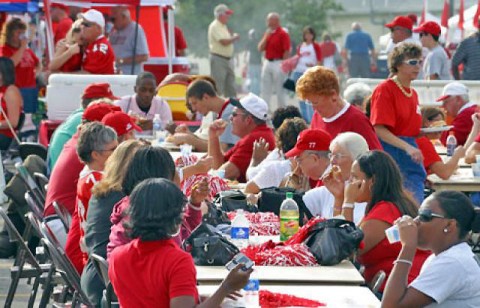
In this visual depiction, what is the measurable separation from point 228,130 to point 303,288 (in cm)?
623

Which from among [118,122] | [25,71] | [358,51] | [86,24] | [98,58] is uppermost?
[118,122]

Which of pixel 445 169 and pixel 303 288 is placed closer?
pixel 303 288

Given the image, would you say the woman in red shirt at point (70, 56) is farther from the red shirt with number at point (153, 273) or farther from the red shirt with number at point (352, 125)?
the red shirt with number at point (153, 273)

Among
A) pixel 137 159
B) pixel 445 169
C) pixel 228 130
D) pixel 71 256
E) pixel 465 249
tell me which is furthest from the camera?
pixel 228 130

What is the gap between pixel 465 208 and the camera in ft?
20.1

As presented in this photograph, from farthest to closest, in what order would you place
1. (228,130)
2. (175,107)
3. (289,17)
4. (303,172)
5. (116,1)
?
(289,17) → (116,1) → (175,107) → (228,130) → (303,172)

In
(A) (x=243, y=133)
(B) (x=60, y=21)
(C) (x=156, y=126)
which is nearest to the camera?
(A) (x=243, y=133)

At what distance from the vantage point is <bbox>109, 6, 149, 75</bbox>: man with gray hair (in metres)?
20.5

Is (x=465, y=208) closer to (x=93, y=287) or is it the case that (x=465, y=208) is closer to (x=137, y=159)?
(x=137, y=159)

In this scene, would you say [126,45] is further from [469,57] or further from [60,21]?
[469,57]

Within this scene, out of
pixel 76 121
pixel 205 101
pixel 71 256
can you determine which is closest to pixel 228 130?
pixel 205 101

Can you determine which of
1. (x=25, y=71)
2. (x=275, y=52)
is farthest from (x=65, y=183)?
(x=275, y=52)

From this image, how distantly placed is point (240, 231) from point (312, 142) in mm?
1411

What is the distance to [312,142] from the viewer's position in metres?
8.96
